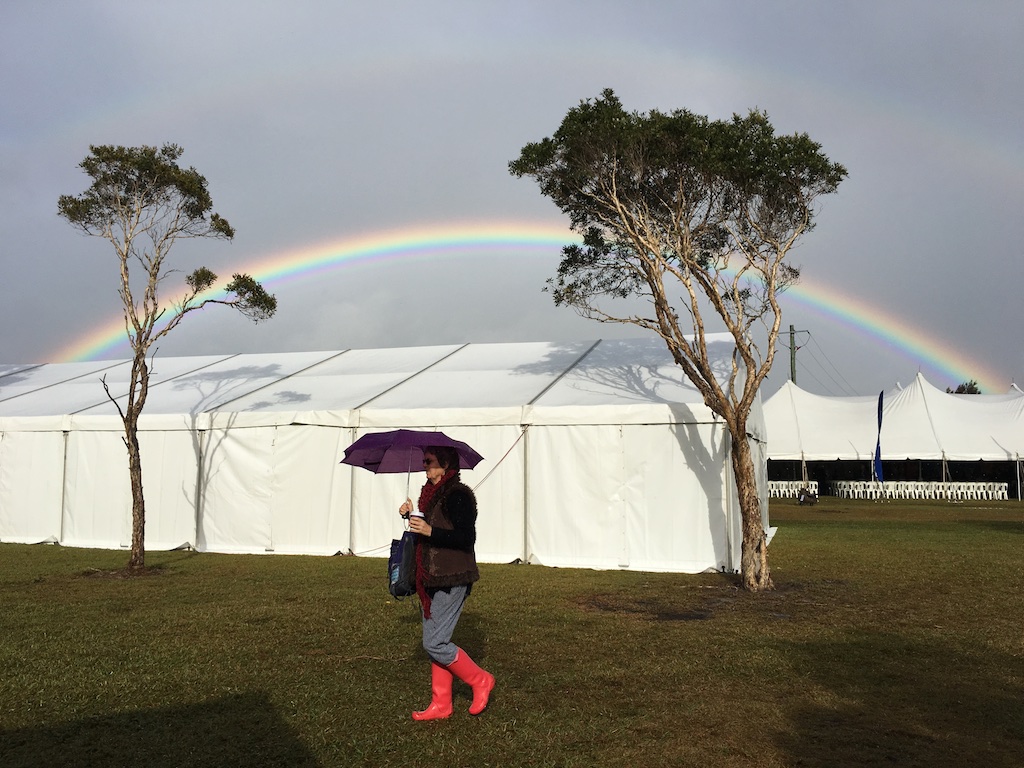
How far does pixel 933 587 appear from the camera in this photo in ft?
36.4

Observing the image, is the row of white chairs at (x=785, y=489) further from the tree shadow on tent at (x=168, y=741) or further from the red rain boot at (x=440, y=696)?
the tree shadow on tent at (x=168, y=741)

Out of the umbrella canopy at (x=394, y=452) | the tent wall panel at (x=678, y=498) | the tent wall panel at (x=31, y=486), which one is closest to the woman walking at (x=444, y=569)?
the umbrella canopy at (x=394, y=452)

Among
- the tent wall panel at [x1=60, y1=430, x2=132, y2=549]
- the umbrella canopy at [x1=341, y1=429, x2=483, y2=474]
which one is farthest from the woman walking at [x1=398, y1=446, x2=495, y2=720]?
the tent wall panel at [x1=60, y1=430, x2=132, y2=549]

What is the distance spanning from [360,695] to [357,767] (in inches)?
56.7

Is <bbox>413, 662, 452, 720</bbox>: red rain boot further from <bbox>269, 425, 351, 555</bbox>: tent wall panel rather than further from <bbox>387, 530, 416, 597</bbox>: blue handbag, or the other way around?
<bbox>269, 425, 351, 555</bbox>: tent wall panel

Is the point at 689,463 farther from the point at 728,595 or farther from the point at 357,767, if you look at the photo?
the point at 357,767

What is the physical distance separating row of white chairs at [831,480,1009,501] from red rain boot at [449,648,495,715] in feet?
112

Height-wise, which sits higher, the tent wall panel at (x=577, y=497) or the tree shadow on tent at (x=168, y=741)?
the tent wall panel at (x=577, y=497)

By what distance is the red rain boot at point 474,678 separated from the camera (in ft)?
17.1

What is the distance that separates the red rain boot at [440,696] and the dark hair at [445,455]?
127cm

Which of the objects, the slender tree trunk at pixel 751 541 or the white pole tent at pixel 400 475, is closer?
the slender tree trunk at pixel 751 541

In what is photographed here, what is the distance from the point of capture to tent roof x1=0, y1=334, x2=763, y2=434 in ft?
47.9

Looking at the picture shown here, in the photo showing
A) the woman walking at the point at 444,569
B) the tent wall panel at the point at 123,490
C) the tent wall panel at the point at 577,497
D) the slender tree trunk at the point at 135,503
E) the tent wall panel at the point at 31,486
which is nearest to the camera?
the woman walking at the point at 444,569

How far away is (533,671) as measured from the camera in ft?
22.0
